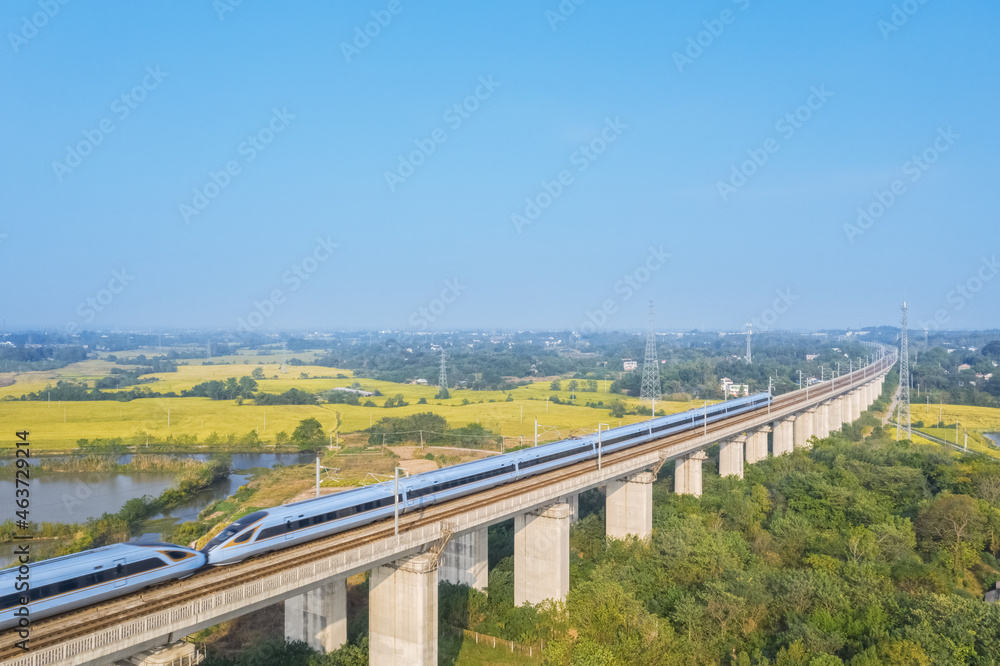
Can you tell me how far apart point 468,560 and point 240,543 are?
56.0ft

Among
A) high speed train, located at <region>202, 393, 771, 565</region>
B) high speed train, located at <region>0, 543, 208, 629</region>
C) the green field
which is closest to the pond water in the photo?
the green field

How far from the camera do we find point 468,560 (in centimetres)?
3591

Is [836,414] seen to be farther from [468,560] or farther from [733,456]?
[468,560]

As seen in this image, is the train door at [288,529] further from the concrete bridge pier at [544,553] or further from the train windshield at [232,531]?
the concrete bridge pier at [544,553]

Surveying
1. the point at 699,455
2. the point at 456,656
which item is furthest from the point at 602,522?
the point at 456,656

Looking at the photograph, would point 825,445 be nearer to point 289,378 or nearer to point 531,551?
point 531,551

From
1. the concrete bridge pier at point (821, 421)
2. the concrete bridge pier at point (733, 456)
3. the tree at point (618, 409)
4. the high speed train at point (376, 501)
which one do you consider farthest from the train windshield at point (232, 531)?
the tree at point (618, 409)

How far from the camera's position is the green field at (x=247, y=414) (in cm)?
8581

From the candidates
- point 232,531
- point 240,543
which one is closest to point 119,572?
point 240,543

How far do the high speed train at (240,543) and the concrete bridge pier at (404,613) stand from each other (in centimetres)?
256

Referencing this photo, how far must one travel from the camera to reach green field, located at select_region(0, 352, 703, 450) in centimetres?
8581

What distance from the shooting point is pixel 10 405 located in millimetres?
100438

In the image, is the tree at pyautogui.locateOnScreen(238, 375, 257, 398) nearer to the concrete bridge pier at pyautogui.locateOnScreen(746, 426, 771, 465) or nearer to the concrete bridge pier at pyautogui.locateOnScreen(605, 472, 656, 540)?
the concrete bridge pier at pyautogui.locateOnScreen(746, 426, 771, 465)

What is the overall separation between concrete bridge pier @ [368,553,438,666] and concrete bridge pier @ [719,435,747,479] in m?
39.0
